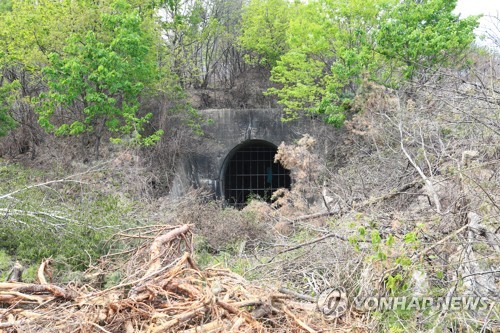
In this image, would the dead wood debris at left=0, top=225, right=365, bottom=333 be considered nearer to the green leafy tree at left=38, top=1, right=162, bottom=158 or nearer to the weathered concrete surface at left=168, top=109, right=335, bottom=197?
the green leafy tree at left=38, top=1, right=162, bottom=158

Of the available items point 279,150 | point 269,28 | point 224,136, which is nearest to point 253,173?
point 224,136

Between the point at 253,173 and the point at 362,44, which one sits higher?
the point at 362,44

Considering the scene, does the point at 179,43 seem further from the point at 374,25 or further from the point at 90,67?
the point at 374,25

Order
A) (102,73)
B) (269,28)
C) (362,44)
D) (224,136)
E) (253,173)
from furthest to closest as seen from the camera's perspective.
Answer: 1. (253,173)
2. (269,28)
3. (224,136)
4. (362,44)
5. (102,73)

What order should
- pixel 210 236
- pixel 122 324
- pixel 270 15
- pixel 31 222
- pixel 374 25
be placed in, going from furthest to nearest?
pixel 270 15 < pixel 374 25 < pixel 210 236 < pixel 31 222 < pixel 122 324

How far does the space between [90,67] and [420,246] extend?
10577 mm

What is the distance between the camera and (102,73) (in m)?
12.7

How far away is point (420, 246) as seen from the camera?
188 inches

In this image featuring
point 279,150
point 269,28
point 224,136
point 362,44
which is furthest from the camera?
point 269,28

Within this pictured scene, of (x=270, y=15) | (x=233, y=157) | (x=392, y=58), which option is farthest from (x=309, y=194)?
(x=270, y=15)

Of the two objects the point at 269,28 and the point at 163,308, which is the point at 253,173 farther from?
the point at 163,308

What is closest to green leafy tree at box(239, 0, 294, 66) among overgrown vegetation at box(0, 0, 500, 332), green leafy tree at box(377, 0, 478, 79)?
overgrown vegetation at box(0, 0, 500, 332)

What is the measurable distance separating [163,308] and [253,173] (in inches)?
625

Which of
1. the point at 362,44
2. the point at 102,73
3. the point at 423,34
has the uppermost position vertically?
the point at 423,34
